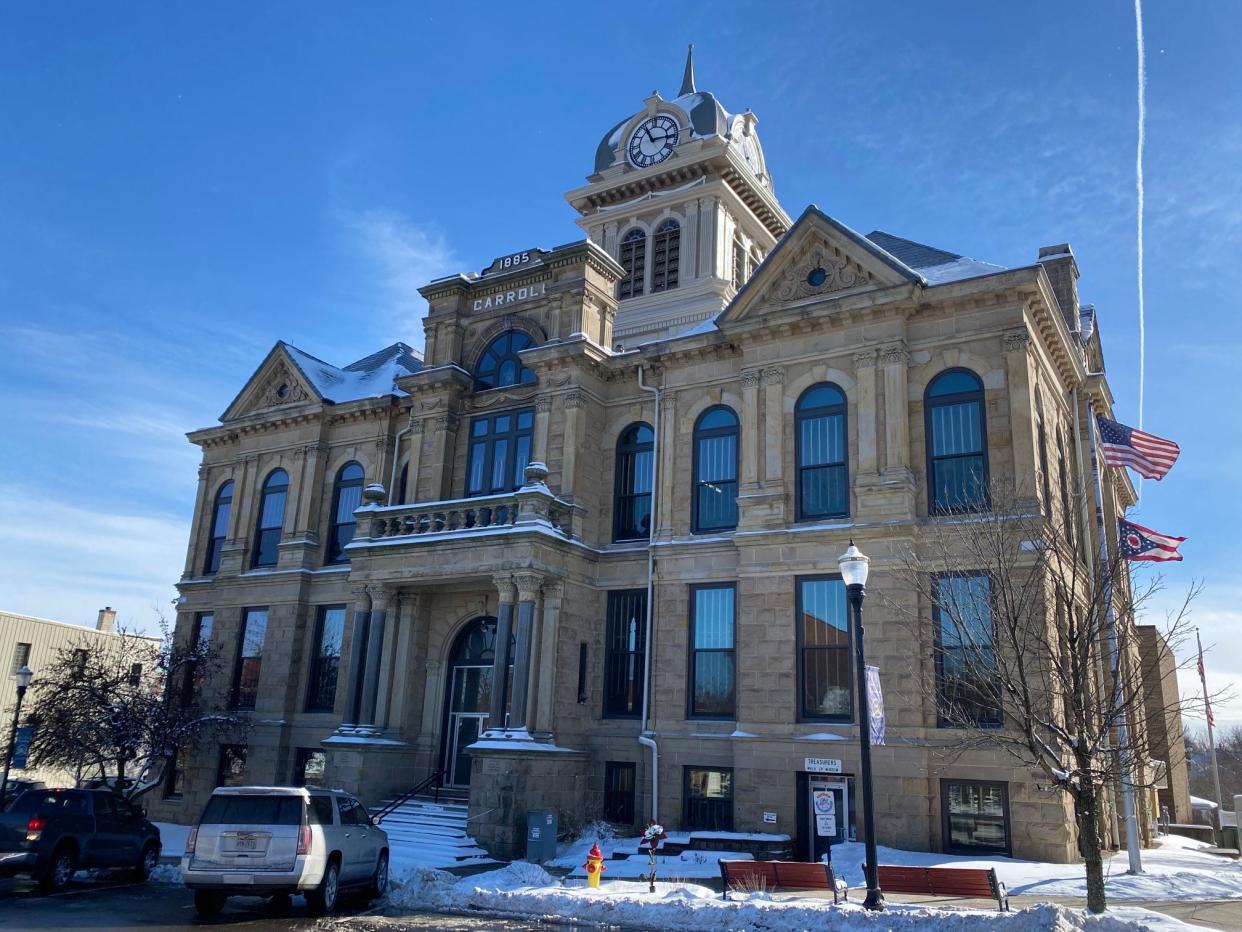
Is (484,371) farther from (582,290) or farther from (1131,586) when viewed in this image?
(1131,586)

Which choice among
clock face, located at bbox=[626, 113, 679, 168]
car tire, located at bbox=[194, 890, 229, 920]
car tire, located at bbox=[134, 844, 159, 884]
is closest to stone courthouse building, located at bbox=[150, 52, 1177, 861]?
car tire, located at bbox=[134, 844, 159, 884]

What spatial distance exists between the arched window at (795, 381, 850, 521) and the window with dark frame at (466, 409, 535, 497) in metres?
7.54

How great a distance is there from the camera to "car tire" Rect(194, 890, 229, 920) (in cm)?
1467

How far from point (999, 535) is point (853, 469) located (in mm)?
6590

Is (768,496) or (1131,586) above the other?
(768,496)

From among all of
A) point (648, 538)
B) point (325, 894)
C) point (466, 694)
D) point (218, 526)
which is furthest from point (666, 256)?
point (325, 894)

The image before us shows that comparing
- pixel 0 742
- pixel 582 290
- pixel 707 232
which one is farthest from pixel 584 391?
pixel 0 742

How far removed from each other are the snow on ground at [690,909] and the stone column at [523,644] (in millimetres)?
4756

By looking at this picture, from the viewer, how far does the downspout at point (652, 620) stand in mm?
23281

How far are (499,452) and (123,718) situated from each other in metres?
12.3

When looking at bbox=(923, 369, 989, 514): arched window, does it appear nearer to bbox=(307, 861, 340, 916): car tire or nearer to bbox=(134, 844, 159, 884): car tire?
bbox=(307, 861, 340, 916): car tire

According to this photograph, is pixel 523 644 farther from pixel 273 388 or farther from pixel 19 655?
pixel 19 655

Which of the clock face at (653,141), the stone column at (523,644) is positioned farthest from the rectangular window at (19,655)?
the stone column at (523,644)

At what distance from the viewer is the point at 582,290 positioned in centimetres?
2742
